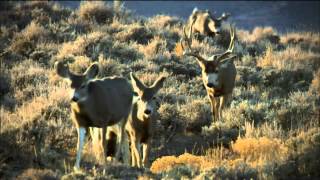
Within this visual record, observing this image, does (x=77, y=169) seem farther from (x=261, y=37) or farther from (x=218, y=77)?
(x=261, y=37)

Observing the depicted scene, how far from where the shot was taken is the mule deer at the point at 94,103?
1212 cm

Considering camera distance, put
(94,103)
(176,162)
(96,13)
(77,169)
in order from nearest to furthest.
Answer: (77,169), (94,103), (176,162), (96,13)

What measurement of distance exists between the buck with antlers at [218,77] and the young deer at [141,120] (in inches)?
145

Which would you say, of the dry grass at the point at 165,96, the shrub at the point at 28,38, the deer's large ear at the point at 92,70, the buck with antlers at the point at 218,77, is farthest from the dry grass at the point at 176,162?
the shrub at the point at 28,38

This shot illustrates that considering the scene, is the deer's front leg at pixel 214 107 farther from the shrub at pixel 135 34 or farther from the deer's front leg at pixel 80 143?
the shrub at pixel 135 34

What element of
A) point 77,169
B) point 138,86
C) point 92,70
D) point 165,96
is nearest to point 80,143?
point 77,169

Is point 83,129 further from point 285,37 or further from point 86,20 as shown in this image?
point 285,37

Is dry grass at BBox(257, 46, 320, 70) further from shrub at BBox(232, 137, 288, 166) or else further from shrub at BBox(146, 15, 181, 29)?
shrub at BBox(232, 137, 288, 166)

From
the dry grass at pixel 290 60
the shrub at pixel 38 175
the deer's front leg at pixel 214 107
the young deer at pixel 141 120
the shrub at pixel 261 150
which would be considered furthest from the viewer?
the dry grass at pixel 290 60

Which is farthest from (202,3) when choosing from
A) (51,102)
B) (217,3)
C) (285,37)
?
(51,102)

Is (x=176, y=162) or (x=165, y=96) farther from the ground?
(x=176, y=162)

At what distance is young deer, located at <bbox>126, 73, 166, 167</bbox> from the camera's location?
13445 millimetres

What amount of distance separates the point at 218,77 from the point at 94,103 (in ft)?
19.3

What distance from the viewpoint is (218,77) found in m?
17.6
